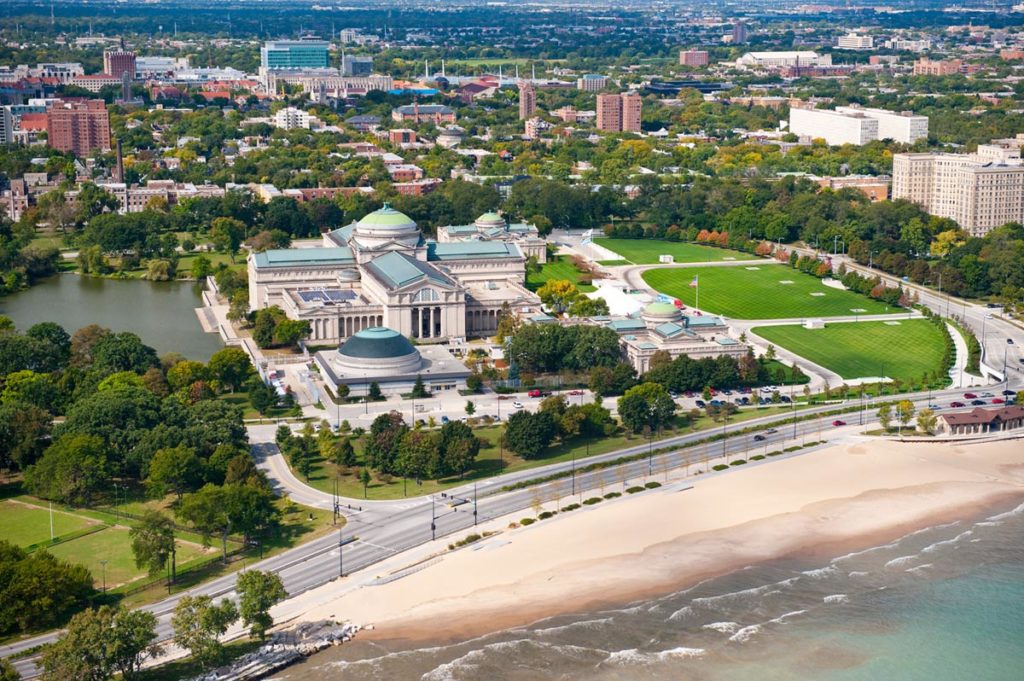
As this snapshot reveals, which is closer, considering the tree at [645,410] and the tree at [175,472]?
the tree at [175,472]

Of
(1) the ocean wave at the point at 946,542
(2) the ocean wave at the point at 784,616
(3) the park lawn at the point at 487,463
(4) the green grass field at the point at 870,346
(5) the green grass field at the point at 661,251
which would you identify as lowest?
(2) the ocean wave at the point at 784,616

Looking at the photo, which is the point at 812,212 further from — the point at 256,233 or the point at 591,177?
the point at 256,233

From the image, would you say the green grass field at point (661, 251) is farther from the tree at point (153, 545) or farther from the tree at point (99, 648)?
the tree at point (99, 648)

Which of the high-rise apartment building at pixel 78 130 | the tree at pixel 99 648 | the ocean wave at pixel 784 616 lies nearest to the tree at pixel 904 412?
the ocean wave at pixel 784 616

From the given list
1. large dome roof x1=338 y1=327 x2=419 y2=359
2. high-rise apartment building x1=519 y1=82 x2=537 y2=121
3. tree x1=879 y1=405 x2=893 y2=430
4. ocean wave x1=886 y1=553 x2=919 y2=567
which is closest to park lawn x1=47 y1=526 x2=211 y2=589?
large dome roof x1=338 y1=327 x2=419 y2=359

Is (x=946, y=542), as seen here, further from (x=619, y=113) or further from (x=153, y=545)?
(x=619, y=113)

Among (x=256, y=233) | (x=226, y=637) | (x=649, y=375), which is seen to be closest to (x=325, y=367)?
(x=649, y=375)

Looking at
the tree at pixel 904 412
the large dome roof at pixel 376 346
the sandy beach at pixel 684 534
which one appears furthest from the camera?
the large dome roof at pixel 376 346

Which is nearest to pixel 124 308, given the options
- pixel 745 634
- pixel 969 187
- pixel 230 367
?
pixel 230 367
